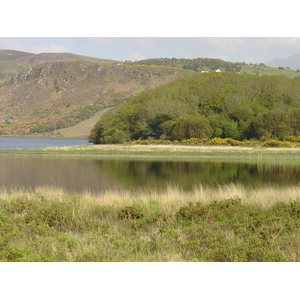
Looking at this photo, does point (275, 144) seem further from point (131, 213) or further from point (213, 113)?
point (131, 213)

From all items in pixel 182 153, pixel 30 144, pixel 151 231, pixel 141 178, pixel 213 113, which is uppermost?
pixel 213 113

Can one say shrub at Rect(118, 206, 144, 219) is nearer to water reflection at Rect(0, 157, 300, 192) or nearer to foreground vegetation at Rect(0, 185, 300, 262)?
foreground vegetation at Rect(0, 185, 300, 262)

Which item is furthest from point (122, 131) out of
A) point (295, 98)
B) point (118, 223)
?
point (118, 223)

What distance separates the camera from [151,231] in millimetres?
10984

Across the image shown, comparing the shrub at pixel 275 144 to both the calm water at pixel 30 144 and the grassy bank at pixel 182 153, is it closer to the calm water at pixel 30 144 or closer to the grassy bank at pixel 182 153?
the grassy bank at pixel 182 153

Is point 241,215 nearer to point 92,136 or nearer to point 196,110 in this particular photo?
point 196,110

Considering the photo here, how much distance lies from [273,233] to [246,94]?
71948 mm

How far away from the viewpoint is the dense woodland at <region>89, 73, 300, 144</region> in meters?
68.5

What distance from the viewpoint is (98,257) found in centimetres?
833

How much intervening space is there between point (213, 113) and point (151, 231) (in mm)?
67538

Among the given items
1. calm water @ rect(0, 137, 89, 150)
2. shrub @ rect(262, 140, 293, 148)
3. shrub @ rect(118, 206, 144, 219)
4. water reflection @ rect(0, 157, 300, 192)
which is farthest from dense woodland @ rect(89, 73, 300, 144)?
shrub @ rect(118, 206, 144, 219)

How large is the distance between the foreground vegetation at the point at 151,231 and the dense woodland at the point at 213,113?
54834 mm

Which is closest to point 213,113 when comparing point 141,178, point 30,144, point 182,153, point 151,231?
point 182,153

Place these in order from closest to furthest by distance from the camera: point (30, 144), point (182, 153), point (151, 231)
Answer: point (151, 231)
point (182, 153)
point (30, 144)
